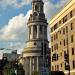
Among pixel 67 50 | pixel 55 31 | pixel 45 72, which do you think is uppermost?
pixel 55 31

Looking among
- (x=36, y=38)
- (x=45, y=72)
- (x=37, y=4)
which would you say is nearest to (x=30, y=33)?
(x=36, y=38)

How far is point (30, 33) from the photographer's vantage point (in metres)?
174

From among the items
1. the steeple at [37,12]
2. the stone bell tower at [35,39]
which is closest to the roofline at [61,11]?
the stone bell tower at [35,39]

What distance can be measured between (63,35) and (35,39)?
80993mm

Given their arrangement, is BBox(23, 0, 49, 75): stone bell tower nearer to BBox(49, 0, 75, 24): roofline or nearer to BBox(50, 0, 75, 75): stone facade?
BBox(50, 0, 75, 75): stone facade

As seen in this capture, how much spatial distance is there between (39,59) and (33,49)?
6.00 meters

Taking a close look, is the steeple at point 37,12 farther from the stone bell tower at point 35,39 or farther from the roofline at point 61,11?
the roofline at point 61,11

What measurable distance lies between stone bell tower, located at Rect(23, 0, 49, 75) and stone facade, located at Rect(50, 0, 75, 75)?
210ft

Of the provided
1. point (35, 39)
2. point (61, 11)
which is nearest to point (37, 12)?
point (35, 39)

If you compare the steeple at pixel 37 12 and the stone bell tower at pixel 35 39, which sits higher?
the steeple at pixel 37 12

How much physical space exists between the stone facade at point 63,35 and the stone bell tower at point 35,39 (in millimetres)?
63947

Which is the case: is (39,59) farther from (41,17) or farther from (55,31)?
(55,31)

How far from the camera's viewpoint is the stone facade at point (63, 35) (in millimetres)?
84562

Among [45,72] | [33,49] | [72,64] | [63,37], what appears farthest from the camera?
[33,49]
